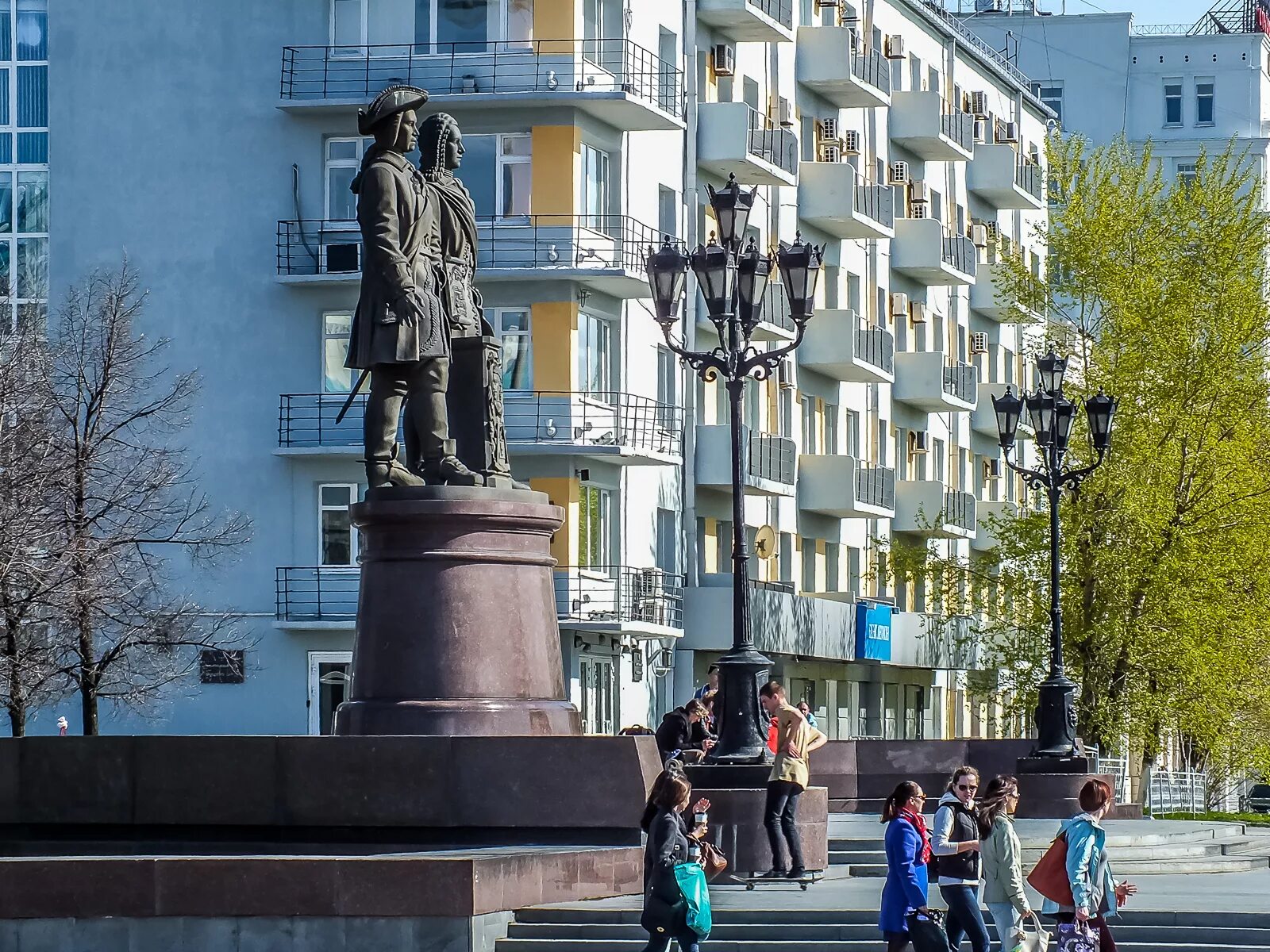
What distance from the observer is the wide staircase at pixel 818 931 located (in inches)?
632

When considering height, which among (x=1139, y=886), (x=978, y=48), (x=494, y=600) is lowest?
(x=1139, y=886)

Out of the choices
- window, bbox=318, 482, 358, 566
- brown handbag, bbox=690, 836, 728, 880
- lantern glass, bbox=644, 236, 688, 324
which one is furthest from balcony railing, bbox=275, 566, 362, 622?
brown handbag, bbox=690, 836, 728, 880

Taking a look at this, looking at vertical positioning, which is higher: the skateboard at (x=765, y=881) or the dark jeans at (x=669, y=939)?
the dark jeans at (x=669, y=939)

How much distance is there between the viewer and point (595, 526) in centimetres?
4381

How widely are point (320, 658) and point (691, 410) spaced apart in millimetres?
8969

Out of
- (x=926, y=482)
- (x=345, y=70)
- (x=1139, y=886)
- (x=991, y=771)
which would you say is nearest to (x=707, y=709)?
(x=1139, y=886)

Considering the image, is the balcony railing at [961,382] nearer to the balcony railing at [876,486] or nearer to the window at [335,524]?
the balcony railing at [876,486]

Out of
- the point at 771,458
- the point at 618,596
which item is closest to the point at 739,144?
the point at 771,458

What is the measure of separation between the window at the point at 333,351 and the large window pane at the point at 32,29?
6.89 m

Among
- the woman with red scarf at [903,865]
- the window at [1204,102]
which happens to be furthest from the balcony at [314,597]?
the window at [1204,102]

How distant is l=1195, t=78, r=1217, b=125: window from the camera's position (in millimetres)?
83188

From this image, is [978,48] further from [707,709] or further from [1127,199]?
[707,709]

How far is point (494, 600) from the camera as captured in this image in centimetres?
1691

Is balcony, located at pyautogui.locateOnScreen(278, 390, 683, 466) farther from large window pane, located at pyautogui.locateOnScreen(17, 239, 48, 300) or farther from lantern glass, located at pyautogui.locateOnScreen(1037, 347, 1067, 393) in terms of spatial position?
lantern glass, located at pyautogui.locateOnScreen(1037, 347, 1067, 393)
